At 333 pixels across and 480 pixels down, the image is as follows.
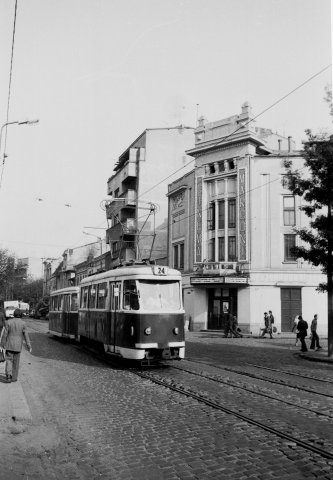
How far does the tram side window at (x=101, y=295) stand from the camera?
1588cm

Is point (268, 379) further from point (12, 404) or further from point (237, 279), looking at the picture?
point (237, 279)

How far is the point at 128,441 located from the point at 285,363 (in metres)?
11.1

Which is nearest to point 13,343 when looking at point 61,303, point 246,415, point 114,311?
point 114,311

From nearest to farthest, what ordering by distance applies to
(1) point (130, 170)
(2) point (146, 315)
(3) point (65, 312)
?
(2) point (146, 315) < (3) point (65, 312) < (1) point (130, 170)

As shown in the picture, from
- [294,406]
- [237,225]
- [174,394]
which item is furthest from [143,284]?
[237,225]

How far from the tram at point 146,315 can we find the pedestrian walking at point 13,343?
313 centimetres

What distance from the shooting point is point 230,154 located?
3806 cm

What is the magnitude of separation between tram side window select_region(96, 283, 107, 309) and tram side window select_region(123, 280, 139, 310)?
7.01 feet

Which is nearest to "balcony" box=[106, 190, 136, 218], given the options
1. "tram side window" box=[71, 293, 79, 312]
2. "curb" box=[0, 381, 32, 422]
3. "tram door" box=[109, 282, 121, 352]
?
"tram side window" box=[71, 293, 79, 312]

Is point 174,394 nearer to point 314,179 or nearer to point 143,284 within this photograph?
point 143,284

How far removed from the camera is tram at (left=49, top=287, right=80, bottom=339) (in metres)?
22.5

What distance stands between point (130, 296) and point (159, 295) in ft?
2.64

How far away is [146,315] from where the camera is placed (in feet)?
42.9

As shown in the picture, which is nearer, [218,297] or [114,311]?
[114,311]
